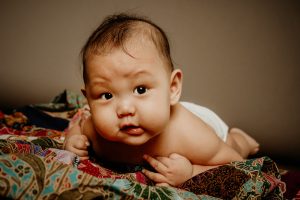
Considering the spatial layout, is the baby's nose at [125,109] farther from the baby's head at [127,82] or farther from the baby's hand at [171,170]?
the baby's hand at [171,170]

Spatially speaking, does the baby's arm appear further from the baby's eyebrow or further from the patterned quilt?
the baby's eyebrow

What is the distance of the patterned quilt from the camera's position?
514 millimetres

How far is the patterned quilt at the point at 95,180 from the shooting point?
51 cm

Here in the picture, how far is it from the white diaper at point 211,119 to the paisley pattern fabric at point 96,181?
0.30m

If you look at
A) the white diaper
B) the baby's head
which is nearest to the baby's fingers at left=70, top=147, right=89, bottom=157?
the baby's head

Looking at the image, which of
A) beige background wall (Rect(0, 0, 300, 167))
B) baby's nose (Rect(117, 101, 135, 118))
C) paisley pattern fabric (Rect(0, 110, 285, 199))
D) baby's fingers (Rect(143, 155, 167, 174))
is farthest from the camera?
beige background wall (Rect(0, 0, 300, 167))

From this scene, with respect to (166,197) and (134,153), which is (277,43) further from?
(166,197)

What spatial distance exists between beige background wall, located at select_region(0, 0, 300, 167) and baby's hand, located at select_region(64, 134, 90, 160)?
20.6 inches

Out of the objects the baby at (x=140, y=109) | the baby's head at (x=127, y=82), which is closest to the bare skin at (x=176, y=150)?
the baby at (x=140, y=109)

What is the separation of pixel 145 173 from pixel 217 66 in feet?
1.86

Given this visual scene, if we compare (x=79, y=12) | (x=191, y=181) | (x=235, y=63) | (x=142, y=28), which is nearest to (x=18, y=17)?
(x=79, y=12)

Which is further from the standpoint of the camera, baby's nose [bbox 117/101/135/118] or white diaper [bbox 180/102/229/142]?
→ white diaper [bbox 180/102/229/142]

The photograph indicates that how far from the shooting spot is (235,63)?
1130mm

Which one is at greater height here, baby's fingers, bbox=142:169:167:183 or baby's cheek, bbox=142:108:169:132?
baby's cheek, bbox=142:108:169:132
